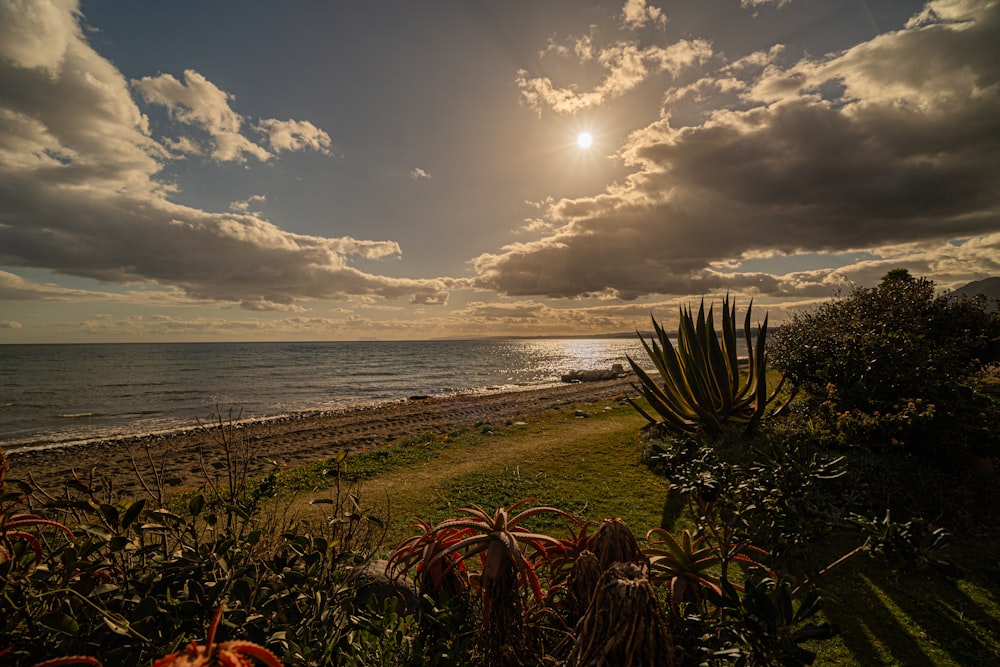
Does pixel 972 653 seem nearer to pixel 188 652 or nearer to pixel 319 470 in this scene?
pixel 319 470

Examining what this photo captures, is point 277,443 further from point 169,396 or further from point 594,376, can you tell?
point 594,376

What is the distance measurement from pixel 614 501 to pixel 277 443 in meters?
13.6

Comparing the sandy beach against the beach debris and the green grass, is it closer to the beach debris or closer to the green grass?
the green grass

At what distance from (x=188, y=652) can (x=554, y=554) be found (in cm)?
132

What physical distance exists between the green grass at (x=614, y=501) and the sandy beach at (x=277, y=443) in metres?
3.24

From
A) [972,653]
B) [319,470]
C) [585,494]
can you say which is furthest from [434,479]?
[972,653]

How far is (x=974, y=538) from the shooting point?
15.2ft

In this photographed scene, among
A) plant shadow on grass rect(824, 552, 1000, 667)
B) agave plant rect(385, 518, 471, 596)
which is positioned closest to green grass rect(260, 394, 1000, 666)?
plant shadow on grass rect(824, 552, 1000, 667)

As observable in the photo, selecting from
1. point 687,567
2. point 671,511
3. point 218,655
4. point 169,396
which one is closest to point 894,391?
point 671,511

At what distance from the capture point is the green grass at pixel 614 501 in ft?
10.8

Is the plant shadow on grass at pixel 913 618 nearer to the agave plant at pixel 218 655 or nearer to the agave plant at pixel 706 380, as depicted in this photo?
the agave plant at pixel 706 380

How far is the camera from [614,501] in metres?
6.57

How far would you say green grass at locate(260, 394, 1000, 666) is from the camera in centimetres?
328

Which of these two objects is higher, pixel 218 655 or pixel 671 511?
pixel 218 655
